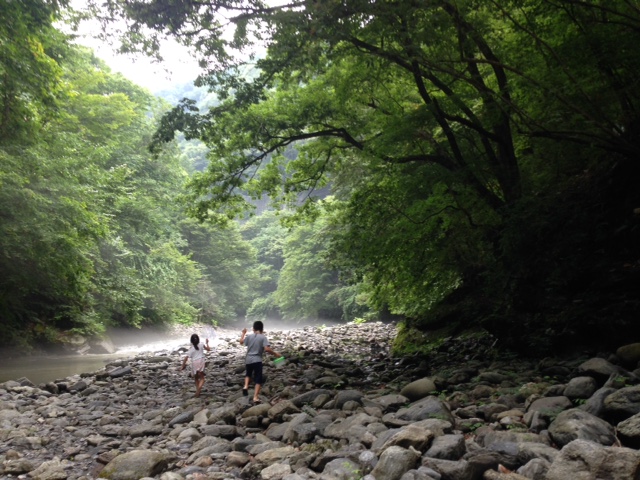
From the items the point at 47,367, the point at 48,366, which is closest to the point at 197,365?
the point at 47,367

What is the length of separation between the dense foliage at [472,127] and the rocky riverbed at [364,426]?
171 cm

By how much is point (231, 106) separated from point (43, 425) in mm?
6706

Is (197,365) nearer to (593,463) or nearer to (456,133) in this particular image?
(456,133)

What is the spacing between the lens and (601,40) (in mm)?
6543

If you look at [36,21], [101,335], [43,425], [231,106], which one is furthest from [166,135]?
[101,335]

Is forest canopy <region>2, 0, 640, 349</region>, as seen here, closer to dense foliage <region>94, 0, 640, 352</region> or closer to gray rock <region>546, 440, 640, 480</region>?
dense foliage <region>94, 0, 640, 352</region>

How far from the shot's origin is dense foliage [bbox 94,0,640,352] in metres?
6.70

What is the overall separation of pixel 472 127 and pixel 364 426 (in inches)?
230

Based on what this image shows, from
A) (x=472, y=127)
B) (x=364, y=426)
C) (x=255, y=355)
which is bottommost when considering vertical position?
(x=364, y=426)

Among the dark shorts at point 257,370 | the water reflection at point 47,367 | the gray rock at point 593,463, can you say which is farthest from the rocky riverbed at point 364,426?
the water reflection at point 47,367

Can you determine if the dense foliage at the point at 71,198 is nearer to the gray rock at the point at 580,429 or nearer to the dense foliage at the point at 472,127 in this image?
the dense foliage at the point at 472,127

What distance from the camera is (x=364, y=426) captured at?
201 inches

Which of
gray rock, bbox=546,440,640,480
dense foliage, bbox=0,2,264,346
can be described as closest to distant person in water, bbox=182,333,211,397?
dense foliage, bbox=0,2,264,346

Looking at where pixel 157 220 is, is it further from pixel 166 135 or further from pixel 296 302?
pixel 296 302
